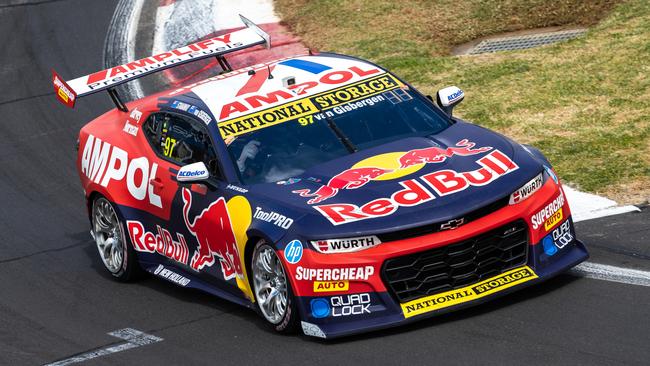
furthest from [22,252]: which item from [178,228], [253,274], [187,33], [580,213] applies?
[187,33]

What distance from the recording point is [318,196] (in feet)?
26.1

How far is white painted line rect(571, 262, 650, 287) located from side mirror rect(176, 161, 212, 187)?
264 cm

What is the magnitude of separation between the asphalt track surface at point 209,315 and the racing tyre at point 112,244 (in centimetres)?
12

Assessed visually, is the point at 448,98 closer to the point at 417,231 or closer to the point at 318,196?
the point at 318,196

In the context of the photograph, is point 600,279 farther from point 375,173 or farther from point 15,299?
point 15,299

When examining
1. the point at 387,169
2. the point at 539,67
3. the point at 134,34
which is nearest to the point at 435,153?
the point at 387,169

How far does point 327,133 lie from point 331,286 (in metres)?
1.68

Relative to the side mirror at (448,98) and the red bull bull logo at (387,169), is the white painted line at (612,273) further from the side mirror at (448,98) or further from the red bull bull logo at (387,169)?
the side mirror at (448,98)

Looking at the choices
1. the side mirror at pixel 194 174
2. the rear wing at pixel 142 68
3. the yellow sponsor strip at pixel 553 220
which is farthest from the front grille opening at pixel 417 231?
the rear wing at pixel 142 68

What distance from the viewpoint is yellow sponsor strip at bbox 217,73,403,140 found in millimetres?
8977

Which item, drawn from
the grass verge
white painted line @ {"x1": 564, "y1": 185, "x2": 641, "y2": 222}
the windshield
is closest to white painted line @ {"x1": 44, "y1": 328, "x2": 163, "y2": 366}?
the windshield

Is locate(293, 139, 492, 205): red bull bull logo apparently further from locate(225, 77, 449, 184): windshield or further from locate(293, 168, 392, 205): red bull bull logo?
locate(225, 77, 449, 184): windshield

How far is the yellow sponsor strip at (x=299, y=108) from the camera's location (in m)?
8.98

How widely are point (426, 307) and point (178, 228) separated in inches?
97.5
